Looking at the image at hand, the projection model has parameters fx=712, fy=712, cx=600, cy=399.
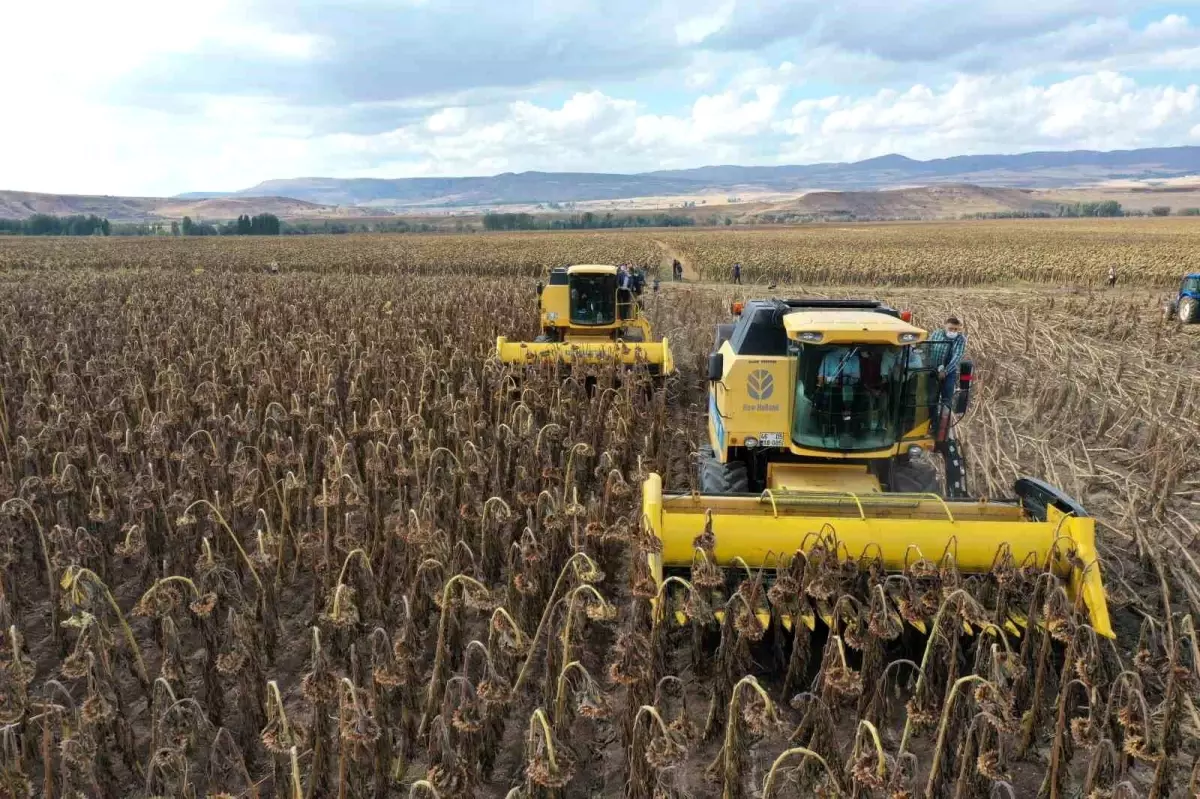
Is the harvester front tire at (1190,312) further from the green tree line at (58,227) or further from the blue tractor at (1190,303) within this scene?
the green tree line at (58,227)

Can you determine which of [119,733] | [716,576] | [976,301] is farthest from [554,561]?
[976,301]

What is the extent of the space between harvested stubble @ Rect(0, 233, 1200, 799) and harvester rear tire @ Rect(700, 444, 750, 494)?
0.78 m

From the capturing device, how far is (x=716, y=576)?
3645 millimetres

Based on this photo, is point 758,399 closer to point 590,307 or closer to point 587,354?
point 587,354

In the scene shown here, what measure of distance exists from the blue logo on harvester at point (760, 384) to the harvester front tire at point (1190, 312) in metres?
18.5

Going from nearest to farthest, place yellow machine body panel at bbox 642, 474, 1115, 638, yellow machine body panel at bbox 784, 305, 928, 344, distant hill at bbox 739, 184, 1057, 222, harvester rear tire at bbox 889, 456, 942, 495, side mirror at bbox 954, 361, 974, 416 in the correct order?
yellow machine body panel at bbox 642, 474, 1115, 638 → yellow machine body panel at bbox 784, 305, 928, 344 → side mirror at bbox 954, 361, 974, 416 → harvester rear tire at bbox 889, 456, 942, 495 → distant hill at bbox 739, 184, 1057, 222

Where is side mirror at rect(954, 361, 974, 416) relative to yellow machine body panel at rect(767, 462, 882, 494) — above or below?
above

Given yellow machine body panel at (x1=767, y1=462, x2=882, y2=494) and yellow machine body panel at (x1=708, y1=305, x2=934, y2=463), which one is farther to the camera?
yellow machine body panel at (x1=767, y1=462, x2=882, y2=494)

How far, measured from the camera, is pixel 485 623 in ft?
17.9

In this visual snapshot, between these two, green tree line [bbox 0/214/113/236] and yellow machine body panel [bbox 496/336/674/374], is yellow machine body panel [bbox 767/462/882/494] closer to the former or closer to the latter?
yellow machine body panel [bbox 496/336/674/374]

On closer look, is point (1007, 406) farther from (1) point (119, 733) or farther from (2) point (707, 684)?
(1) point (119, 733)

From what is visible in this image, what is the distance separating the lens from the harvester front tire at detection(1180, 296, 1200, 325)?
60.4ft

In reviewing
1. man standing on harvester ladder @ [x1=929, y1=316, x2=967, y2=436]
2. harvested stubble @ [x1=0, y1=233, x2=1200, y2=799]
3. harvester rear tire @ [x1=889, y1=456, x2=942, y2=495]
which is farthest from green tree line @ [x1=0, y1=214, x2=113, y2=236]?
man standing on harvester ladder @ [x1=929, y1=316, x2=967, y2=436]

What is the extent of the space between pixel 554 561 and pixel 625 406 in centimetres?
327
